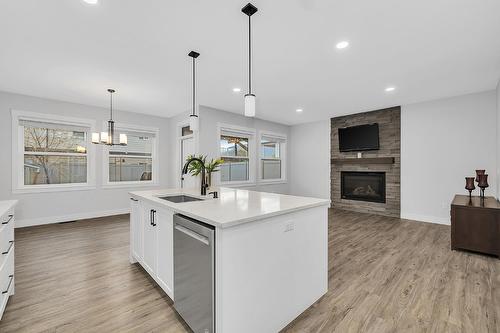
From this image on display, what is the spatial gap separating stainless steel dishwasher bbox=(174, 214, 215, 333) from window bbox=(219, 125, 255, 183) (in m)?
3.92

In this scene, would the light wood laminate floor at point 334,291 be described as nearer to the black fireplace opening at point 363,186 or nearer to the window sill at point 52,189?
the window sill at point 52,189

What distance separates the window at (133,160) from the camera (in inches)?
215

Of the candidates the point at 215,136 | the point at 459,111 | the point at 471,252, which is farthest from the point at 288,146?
the point at 471,252

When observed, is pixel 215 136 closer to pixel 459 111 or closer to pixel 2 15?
pixel 2 15

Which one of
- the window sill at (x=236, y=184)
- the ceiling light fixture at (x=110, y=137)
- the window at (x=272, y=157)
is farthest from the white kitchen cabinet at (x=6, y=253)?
the window at (x=272, y=157)

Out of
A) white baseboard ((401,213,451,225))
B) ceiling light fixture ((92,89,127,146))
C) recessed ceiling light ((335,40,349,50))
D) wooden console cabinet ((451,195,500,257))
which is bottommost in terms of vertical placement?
white baseboard ((401,213,451,225))

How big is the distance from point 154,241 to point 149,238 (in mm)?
141

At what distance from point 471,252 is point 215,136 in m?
4.85

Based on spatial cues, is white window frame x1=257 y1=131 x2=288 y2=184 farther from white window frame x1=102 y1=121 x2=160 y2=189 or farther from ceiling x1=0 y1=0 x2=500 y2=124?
white window frame x1=102 y1=121 x2=160 y2=189

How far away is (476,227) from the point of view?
122 inches

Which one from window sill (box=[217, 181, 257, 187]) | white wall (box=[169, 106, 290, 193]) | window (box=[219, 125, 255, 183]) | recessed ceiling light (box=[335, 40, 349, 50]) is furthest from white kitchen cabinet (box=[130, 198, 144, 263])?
window (box=[219, 125, 255, 183])

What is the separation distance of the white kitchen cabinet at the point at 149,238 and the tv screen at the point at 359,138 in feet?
17.0

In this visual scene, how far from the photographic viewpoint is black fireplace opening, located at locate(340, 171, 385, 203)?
554 cm

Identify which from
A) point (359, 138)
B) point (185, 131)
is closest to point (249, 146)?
point (185, 131)
